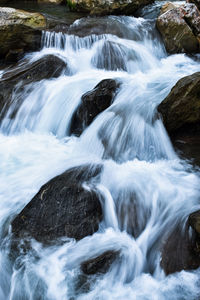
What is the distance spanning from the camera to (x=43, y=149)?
5629 mm

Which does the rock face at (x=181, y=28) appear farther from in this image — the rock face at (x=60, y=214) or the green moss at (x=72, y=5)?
the rock face at (x=60, y=214)

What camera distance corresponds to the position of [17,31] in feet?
24.2

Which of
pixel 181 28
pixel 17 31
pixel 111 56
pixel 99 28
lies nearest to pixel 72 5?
pixel 99 28

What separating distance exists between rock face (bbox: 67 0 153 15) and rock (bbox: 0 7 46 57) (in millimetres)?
2827

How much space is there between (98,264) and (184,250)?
94 centimetres

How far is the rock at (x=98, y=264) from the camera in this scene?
3342 millimetres

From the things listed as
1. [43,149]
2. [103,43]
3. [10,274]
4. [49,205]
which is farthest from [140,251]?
[103,43]

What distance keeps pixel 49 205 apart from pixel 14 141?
2442mm

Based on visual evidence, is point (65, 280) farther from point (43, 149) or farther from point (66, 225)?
point (43, 149)

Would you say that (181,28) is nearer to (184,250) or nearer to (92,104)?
(92,104)

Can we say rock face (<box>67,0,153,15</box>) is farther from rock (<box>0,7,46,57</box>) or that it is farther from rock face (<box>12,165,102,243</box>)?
rock face (<box>12,165,102,243</box>)

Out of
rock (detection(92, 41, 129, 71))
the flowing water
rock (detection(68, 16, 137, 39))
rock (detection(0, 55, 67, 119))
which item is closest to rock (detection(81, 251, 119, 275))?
the flowing water

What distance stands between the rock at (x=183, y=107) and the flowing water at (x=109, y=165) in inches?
7.9

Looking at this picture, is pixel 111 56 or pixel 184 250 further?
pixel 111 56
